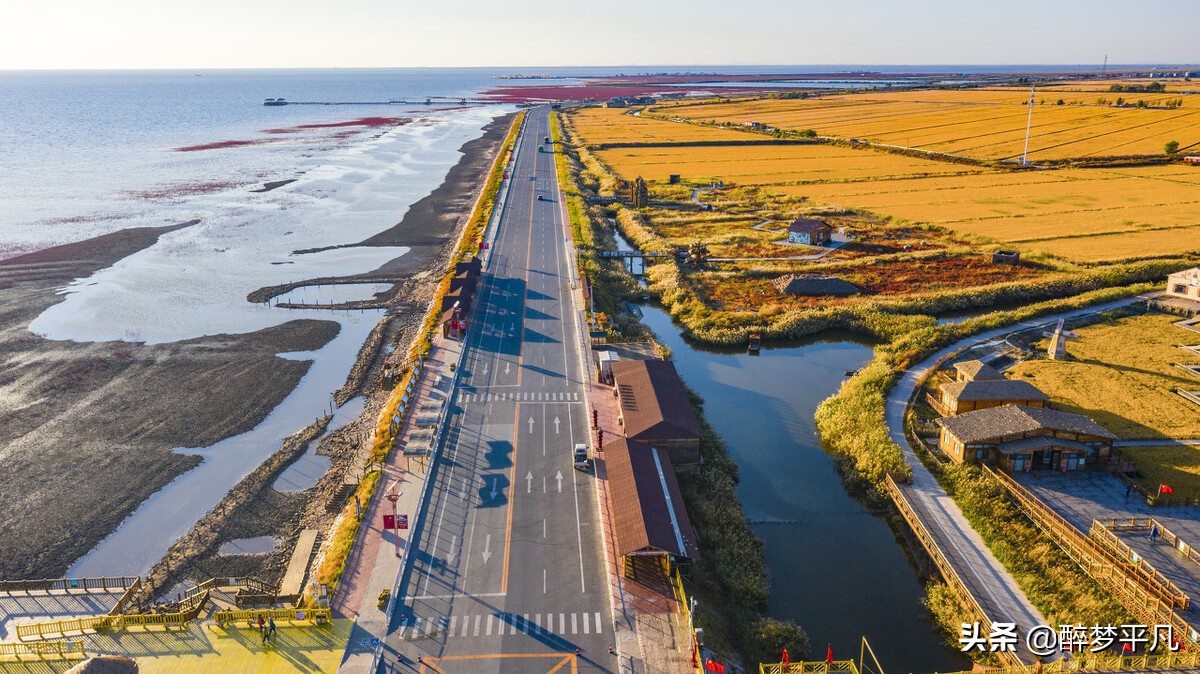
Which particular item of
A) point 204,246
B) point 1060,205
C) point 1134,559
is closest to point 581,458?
point 1134,559

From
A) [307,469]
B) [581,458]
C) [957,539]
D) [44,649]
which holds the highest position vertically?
[581,458]

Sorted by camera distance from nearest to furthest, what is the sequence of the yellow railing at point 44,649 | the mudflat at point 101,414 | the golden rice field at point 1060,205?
the yellow railing at point 44,649 < the mudflat at point 101,414 < the golden rice field at point 1060,205

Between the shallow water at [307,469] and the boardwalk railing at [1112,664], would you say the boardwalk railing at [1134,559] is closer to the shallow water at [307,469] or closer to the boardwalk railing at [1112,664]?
the boardwalk railing at [1112,664]

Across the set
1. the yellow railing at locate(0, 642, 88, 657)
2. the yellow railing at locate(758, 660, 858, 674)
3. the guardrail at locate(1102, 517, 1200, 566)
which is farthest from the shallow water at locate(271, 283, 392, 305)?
the guardrail at locate(1102, 517, 1200, 566)

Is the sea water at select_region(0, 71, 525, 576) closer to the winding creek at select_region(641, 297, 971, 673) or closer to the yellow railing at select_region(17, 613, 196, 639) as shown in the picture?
the yellow railing at select_region(17, 613, 196, 639)

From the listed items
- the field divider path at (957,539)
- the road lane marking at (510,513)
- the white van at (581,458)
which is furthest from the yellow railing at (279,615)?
the field divider path at (957,539)

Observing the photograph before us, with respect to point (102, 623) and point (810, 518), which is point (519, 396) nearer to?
point (810, 518)
